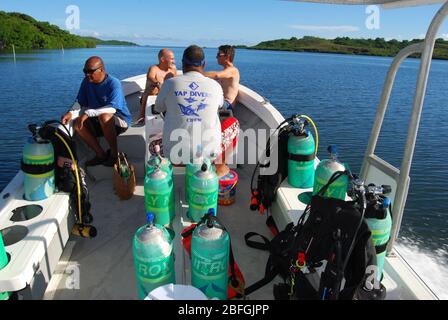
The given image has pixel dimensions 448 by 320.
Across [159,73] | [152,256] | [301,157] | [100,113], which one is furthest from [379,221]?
[159,73]

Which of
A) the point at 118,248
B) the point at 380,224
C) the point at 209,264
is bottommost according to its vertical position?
the point at 118,248

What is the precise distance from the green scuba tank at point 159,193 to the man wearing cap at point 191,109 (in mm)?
396

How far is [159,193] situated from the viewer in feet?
9.57

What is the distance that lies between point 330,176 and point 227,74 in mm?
2988

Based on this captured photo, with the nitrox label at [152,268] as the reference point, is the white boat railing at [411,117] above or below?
above

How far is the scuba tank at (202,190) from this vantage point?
290 centimetres

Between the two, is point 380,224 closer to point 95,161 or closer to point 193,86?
point 193,86

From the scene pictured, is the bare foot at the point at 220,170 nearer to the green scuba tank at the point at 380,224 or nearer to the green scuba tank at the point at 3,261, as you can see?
the green scuba tank at the point at 380,224

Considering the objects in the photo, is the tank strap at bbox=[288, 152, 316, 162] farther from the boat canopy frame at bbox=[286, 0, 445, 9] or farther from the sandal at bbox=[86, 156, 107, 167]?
the sandal at bbox=[86, 156, 107, 167]

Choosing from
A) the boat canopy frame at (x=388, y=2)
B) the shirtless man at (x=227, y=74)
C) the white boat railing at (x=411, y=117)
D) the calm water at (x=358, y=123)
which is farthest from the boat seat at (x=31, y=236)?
the calm water at (x=358, y=123)

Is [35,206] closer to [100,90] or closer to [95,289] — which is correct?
[95,289]

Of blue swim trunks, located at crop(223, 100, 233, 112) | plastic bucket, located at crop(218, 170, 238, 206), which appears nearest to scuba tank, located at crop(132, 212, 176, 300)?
plastic bucket, located at crop(218, 170, 238, 206)
